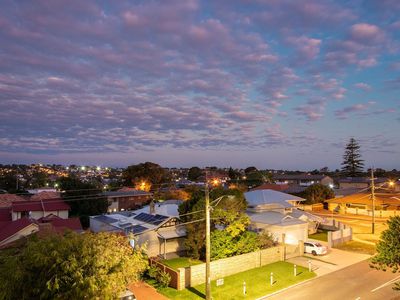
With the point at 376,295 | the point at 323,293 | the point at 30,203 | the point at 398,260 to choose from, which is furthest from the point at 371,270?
the point at 30,203

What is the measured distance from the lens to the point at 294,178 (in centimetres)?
12594

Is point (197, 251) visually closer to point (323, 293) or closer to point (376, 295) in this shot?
point (323, 293)

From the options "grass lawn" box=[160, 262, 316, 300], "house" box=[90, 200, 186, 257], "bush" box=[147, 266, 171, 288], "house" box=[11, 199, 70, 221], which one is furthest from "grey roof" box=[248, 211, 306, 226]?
"house" box=[11, 199, 70, 221]

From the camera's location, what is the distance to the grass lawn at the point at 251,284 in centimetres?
2082

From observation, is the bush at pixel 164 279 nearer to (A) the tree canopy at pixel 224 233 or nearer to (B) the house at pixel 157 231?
(A) the tree canopy at pixel 224 233

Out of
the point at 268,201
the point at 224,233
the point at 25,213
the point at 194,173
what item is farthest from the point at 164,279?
the point at 194,173

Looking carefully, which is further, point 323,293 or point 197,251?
point 197,251

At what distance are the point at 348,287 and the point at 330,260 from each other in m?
6.77

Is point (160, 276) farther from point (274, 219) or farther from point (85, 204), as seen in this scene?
point (85, 204)

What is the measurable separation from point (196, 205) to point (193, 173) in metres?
138

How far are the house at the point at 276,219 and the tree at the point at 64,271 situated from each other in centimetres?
2075

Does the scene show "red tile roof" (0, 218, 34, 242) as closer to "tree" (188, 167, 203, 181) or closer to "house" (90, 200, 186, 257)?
"house" (90, 200, 186, 257)

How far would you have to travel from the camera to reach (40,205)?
1882 inches

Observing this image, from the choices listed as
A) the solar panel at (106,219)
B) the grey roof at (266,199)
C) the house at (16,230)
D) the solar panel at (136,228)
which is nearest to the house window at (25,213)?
the solar panel at (106,219)
